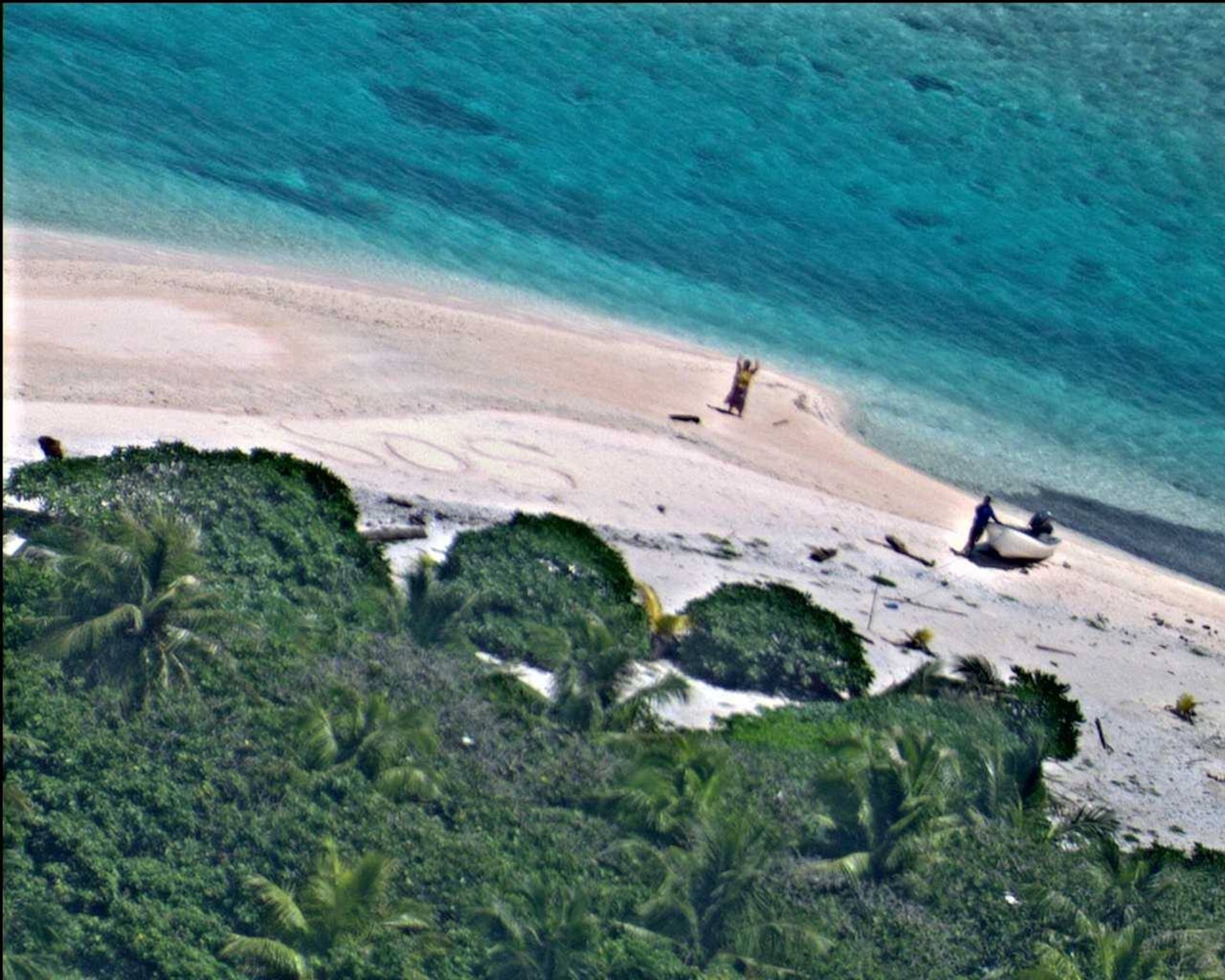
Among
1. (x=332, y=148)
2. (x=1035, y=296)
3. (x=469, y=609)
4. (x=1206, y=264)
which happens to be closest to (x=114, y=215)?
(x=332, y=148)

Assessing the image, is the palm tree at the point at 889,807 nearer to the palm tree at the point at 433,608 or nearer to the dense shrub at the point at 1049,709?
the dense shrub at the point at 1049,709

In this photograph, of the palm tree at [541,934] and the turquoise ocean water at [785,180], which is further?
the turquoise ocean water at [785,180]

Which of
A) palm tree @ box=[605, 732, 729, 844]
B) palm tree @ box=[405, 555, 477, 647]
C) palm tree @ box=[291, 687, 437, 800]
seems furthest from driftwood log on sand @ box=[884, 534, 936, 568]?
palm tree @ box=[291, 687, 437, 800]

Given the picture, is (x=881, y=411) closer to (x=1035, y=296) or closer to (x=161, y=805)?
(x=1035, y=296)

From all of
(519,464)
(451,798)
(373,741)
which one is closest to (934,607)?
(519,464)

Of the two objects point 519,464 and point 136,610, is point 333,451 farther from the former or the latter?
point 136,610

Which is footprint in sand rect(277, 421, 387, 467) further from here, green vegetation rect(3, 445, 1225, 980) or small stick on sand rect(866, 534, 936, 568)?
small stick on sand rect(866, 534, 936, 568)

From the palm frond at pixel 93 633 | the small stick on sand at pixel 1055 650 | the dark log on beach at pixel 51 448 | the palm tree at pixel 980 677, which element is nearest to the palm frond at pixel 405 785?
the palm frond at pixel 93 633
